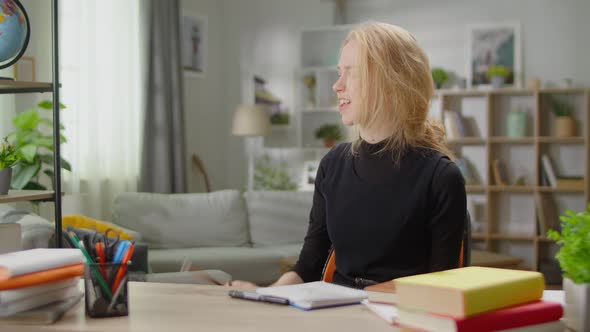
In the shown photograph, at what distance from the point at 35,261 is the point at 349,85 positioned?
2.67 feet

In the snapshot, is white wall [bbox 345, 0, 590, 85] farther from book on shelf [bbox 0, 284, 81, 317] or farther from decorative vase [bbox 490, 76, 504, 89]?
book on shelf [bbox 0, 284, 81, 317]

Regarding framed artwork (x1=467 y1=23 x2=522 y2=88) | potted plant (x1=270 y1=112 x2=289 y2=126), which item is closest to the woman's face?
framed artwork (x1=467 y1=23 x2=522 y2=88)

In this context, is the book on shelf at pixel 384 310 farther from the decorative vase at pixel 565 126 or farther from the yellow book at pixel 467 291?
the decorative vase at pixel 565 126

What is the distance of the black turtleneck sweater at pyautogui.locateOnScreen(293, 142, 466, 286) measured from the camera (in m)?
1.70

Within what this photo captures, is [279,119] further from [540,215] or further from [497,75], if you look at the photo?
[540,215]

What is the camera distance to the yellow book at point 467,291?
1.04 metres

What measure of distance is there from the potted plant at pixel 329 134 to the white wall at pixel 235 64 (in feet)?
1.58

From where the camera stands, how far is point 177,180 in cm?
618

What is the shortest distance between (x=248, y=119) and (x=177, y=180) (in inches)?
32.9

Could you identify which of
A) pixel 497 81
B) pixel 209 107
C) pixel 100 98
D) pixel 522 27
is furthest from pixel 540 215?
pixel 100 98

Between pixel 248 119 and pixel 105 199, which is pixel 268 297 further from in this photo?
pixel 248 119

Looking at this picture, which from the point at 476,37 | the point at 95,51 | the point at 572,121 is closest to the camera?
the point at 95,51

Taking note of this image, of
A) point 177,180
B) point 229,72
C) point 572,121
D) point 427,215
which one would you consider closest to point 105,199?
point 177,180

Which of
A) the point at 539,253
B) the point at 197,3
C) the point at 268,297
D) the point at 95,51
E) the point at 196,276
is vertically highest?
the point at 197,3
